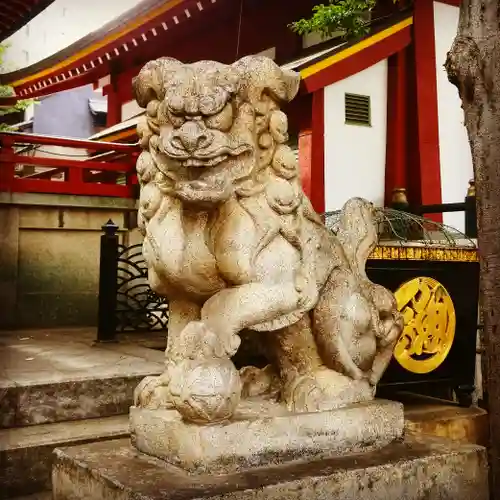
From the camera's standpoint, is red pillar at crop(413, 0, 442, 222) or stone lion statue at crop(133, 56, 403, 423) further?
red pillar at crop(413, 0, 442, 222)

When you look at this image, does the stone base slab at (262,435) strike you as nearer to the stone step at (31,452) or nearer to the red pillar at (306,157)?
the stone step at (31,452)

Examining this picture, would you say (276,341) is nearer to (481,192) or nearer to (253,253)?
(253,253)

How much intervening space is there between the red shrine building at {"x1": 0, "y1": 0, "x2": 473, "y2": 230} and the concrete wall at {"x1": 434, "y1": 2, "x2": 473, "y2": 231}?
0.05ft

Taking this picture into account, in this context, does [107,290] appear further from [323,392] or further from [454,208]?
[323,392]

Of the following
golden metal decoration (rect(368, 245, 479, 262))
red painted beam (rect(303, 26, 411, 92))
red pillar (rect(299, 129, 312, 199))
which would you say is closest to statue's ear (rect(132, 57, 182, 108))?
golden metal decoration (rect(368, 245, 479, 262))

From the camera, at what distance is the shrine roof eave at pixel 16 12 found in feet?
20.1

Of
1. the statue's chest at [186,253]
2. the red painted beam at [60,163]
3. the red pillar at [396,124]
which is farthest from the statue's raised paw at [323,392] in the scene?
the red painted beam at [60,163]

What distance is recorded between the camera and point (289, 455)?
95.3 inches

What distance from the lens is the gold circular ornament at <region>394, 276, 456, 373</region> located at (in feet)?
15.6

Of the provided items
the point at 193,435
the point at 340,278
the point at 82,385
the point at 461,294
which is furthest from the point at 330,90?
the point at 193,435

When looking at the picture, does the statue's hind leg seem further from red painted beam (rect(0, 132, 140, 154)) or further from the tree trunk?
red painted beam (rect(0, 132, 140, 154))

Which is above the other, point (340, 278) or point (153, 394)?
point (340, 278)

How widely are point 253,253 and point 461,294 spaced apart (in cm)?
307

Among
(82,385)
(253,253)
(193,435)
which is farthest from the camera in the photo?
(82,385)
